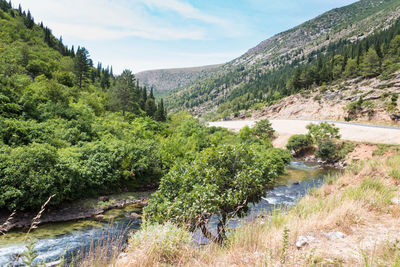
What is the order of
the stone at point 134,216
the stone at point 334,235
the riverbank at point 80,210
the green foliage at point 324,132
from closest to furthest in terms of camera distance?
the stone at point 334,235
the riverbank at point 80,210
the stone at point 134,216
the green foliage at point 324,132

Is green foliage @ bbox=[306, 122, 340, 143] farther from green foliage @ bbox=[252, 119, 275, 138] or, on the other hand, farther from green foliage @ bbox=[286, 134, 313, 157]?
green foliage @ bbox=[252, 119, 275, 138]

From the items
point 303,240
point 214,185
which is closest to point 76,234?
point 214,185

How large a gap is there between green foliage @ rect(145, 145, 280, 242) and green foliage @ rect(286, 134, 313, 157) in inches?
1233

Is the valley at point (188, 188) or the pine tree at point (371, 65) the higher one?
the pine tree at point (371, 65)

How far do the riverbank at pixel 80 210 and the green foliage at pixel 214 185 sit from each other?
30.6 ft

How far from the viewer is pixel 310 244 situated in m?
3.80

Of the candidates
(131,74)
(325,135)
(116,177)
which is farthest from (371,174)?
(131,74)

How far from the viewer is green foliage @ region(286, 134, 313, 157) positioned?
37259 mm

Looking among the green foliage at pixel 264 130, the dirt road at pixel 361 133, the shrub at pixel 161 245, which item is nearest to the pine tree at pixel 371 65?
the dirt road at pixel 361 133

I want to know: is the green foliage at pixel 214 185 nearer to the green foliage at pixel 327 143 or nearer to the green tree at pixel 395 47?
the green foliage at pixel 327 143

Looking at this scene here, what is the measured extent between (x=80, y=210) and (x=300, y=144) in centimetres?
3480

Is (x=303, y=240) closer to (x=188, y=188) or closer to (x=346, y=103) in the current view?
(x=188, y=188)

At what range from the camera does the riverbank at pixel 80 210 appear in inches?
541

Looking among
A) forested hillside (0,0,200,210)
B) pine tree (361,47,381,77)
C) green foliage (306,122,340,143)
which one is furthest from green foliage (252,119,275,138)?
pine tree (361,47,381,77)
